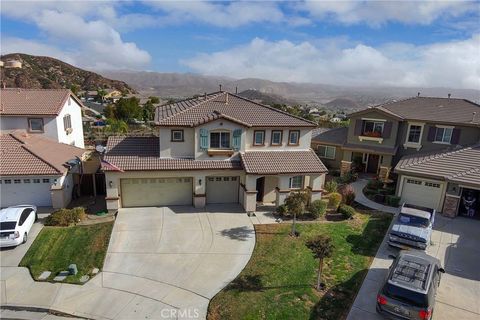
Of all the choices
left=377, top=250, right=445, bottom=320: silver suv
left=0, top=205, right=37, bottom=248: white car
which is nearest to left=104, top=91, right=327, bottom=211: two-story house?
left=0, top=205, right=37, bottom=248: white car

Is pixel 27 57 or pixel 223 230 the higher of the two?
pixel 27 57

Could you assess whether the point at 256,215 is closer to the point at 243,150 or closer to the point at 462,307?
the point at 243,150

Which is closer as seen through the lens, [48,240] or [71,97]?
[48,240]

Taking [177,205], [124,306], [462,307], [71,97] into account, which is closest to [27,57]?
[71,97]

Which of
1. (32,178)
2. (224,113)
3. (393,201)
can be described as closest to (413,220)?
(393,201)

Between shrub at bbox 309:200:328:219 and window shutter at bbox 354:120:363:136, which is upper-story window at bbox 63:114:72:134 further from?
window shutter at bbox 354:120:363:136
